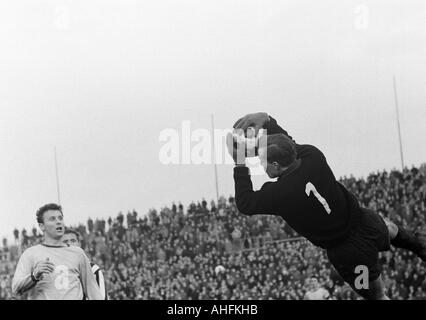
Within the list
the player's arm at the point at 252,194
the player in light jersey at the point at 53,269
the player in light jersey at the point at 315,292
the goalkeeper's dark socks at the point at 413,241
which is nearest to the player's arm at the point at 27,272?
the player in light jersey at the point at 53,269

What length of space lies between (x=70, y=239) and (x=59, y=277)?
14.8 inches

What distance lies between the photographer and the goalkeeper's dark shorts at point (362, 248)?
7.16m

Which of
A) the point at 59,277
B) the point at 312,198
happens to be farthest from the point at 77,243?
the point at 312,198

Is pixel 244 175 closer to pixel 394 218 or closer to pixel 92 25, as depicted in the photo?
pixel 394 218

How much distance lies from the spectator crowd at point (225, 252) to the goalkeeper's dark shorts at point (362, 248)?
11cm

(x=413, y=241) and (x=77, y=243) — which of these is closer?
(x=413, y=241)

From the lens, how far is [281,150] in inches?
285

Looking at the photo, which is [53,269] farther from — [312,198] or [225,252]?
[312,198]

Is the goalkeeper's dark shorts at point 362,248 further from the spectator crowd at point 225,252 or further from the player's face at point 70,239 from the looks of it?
the player's face at point 70,239

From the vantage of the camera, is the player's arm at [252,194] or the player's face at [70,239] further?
the player's face at [70,239]

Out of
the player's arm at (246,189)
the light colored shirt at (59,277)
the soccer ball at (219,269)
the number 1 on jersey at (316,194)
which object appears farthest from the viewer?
the soccer ball at (219,269)

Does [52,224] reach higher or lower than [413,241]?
higher
